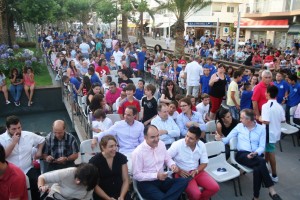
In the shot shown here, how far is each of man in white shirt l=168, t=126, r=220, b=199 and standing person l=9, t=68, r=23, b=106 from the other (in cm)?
778

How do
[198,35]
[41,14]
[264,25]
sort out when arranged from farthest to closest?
A: 1. [198,35]
2. [264,25]
3. [41,14]

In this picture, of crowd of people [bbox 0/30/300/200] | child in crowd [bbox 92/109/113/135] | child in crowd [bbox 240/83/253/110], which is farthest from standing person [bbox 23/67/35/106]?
child in crowd [bbox 240/83/253/110]

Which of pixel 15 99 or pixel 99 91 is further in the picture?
pixel 15 99

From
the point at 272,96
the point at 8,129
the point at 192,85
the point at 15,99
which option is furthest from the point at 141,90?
the point at 15,99

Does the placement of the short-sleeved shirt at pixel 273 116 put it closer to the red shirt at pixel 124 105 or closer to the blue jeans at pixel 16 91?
the red shirt at pixel 124 105

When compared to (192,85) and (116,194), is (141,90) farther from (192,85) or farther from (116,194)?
(116,194)

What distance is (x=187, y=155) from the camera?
14.8 feet

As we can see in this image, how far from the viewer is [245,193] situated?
505cm

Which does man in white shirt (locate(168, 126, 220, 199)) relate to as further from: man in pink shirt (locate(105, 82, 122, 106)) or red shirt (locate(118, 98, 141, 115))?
man in pink shirt (locate(105, 82, 122, 106))

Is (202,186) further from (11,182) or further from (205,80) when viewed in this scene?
(205,80)

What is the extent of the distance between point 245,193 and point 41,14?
49.0 feet

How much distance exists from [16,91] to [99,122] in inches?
239

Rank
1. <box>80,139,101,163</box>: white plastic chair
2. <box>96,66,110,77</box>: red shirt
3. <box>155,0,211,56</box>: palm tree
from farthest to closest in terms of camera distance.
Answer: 1. <box>155,0,211,56</box>: palm tree
2. <box>96,66,110,77</box>: red shirt
3. <box>80,139,101,163</box>: white plastic chair

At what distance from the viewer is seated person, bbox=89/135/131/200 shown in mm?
3967
